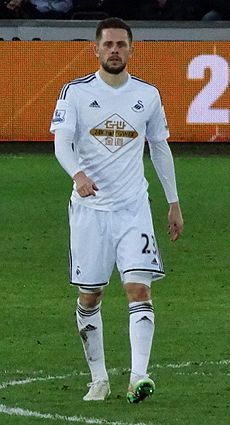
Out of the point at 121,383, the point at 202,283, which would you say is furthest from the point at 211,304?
the point at 121,383

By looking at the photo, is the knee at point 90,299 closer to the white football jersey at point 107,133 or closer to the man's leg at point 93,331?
the man's leg at point 93,331

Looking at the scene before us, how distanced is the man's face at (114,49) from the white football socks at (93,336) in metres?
1.38

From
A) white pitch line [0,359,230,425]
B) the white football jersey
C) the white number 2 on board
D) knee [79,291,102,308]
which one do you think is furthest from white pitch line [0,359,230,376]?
the white number 2 on board

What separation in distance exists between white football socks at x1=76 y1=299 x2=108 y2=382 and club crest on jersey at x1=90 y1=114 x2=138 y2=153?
3.10 ft

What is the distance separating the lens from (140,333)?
8.40 m

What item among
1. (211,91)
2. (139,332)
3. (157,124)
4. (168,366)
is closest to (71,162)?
(157,124)

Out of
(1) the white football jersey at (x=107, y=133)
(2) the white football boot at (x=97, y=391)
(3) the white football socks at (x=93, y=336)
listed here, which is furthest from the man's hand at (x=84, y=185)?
(2) the white football boot at (x=97, y=391)

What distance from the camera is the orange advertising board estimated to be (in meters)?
21.8

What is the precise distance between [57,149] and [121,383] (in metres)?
1.57

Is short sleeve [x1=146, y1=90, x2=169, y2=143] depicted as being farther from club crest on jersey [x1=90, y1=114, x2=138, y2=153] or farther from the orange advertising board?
the orange advertising board

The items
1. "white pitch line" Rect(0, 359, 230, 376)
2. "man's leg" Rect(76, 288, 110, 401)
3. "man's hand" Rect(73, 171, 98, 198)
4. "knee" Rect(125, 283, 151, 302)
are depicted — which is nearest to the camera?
"man's hand" Rect(73, 171, 98, 198)

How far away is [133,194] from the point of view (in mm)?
8594

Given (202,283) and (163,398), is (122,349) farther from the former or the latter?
(202,283)

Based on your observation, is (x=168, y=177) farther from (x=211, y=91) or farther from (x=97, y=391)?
(x=211, y=91)
